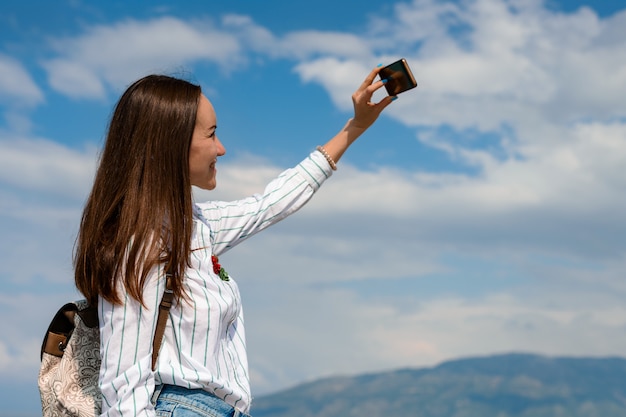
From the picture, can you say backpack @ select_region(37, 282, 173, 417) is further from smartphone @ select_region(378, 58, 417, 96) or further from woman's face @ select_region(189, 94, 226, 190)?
smartphone @ select_region(378, 58, 417, 96)

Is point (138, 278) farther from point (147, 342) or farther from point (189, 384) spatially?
point (189, 384)

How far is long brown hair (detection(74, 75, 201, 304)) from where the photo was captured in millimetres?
3520

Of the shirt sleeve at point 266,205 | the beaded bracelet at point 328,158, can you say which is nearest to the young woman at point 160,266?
the shirt sleeve at point 266,205

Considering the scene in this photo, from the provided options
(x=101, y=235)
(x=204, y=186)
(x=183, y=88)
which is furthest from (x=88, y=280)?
(x=183, y=88)

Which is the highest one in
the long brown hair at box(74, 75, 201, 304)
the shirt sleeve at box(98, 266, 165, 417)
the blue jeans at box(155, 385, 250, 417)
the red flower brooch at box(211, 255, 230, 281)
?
the long brown hair at box(74, 75, 201, 304)

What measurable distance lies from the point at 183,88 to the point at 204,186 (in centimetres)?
53

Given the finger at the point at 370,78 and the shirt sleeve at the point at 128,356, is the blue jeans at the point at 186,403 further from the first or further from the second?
the finger at the point at 370,78

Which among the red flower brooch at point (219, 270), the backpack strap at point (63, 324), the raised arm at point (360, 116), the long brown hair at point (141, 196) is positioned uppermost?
the raised arm at point (360, 116)

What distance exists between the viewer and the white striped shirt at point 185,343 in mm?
3398

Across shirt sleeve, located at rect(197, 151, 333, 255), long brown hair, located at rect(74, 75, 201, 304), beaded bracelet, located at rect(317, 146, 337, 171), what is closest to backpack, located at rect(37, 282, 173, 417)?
long brown hair, located at rect(74, 75, 201, 304)

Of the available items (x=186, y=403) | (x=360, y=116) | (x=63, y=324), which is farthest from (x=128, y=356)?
(x=360, y=116)

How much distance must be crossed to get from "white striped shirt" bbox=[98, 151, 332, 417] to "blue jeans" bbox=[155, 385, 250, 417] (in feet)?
0.15

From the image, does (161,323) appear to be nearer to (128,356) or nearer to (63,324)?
(128,356)

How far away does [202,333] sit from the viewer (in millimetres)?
3602
